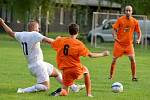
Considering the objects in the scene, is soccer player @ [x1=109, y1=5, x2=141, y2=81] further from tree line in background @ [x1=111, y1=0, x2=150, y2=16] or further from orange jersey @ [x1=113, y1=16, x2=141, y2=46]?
tree line in background @ [x1=111, y1=0, x2=150, y2=16]

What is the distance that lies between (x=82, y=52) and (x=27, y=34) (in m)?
1.49

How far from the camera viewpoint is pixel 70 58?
41.1ft

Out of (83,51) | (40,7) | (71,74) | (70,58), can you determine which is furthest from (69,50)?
(40,7)

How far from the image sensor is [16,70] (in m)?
18.8

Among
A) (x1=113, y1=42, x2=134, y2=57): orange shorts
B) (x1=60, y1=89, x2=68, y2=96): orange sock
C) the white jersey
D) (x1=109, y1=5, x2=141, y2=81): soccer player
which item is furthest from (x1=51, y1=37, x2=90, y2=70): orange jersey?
(x1=113, y1=42, x2=134, y2=57): orange shorts

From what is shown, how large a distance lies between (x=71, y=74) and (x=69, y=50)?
530mm

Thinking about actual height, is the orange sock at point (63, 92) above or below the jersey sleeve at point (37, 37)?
below

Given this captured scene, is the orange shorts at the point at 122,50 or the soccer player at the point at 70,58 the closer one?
the soccer player at the point at 70,58

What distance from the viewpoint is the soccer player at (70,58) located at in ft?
40.7

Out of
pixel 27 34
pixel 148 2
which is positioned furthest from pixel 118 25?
pixel 148 2

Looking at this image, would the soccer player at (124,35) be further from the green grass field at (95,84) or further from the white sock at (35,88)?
the white sock at (35,88)

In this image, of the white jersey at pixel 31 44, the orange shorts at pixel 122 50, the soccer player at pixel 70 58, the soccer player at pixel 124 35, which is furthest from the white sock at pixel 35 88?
the orange shorts at pixel 122 50

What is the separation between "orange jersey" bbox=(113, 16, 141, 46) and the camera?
55.6 ft

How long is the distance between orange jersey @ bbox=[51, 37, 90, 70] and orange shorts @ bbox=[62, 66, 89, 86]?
0.07m
